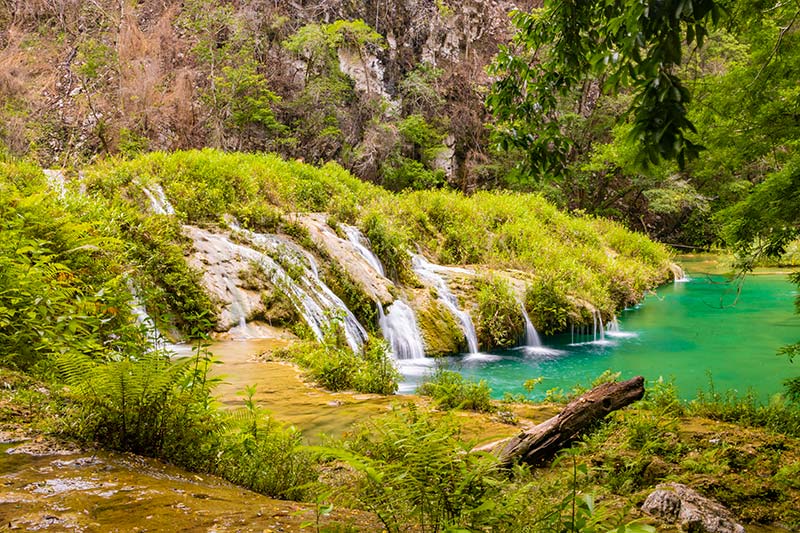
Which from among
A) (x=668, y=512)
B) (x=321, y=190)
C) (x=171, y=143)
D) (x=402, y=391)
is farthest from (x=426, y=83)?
(x=668, y=512)

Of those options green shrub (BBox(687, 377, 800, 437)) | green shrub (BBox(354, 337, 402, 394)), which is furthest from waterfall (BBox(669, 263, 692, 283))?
green shrub (BBox(354, 337, 402, 394))

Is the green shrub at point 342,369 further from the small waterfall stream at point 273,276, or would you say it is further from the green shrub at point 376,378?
the small waterfall stream at point 273,276

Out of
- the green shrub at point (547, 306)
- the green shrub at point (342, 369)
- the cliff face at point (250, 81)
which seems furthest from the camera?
the cliff face at point (250, 81)

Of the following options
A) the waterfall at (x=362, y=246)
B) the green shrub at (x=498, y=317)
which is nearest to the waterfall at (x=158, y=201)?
the waterfall at (x=362, y=246)

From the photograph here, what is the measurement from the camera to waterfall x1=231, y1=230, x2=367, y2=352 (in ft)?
32.8

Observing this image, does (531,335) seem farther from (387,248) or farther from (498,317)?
(387,248)

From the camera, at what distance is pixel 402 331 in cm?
1147

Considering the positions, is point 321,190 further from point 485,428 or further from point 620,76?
point 620,76

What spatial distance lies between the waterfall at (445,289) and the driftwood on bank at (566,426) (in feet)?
24.4

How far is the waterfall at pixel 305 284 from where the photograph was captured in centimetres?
999

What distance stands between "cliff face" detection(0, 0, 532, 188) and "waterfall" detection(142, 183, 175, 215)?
9250mm

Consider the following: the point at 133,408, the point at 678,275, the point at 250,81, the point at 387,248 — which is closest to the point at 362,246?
the point at 387,248

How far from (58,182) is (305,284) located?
15.5 feet

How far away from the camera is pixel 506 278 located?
46.0 ft
